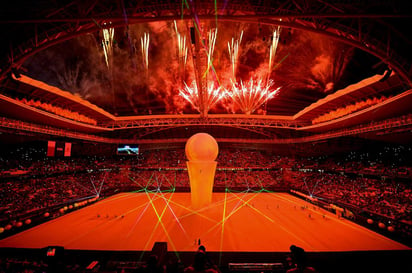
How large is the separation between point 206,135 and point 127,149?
2151 cm

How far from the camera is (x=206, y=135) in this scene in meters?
15.6

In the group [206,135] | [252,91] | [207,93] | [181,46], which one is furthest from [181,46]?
[252,91]

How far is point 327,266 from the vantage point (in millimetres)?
7703

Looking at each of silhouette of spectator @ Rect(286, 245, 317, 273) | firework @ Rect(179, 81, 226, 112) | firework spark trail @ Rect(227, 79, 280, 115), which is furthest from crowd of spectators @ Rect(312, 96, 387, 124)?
silhouette of spectator @ Rect(286, 245, 317, 273)

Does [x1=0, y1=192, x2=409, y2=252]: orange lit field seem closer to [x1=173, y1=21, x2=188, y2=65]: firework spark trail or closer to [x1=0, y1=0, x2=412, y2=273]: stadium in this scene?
[x1=0, y1=0, x2=412, y2=273]: stadium

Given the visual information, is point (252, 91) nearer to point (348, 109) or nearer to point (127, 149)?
point (348, 109)

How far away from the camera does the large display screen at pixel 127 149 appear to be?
31.9 meters

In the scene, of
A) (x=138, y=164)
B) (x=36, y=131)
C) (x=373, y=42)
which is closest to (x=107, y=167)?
(x=138, y=164)

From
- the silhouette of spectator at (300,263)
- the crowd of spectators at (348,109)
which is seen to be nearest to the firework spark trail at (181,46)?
the silhouette of spectator at (300,263)

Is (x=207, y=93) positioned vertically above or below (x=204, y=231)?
above

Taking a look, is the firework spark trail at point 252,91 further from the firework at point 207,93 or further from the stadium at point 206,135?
the firework at point 207,93

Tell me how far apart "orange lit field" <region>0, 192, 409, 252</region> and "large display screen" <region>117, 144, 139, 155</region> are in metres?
17.1

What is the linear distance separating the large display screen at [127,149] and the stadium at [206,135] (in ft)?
1.15

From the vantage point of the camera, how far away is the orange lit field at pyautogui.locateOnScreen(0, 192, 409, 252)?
29.7 ft
